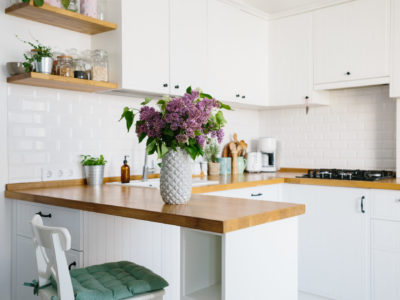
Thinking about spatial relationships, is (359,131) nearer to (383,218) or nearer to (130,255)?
(383,218)

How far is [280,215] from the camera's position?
1637 millimetres

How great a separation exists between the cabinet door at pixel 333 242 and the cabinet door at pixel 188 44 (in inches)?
47.7

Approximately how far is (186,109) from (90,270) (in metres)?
0.79

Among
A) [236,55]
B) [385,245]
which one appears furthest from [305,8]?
[385,245]

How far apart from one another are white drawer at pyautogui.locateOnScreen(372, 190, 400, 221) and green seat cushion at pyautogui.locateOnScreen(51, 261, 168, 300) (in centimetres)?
189

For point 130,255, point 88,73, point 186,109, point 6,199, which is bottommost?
point 130,255

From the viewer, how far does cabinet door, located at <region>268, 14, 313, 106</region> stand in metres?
3.75

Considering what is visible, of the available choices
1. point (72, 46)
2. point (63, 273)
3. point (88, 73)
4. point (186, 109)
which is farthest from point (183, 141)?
point (72, 46)

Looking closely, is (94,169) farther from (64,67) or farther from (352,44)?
(352,44)

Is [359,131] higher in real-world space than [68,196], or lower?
higher

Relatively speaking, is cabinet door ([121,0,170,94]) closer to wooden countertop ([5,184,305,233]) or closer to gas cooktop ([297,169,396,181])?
wooden countertop ([5,184,305,233])

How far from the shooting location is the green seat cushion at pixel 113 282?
A: 59.6 inches

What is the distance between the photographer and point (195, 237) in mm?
1690

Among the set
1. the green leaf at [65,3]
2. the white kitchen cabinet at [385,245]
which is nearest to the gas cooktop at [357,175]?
the white kitchen cabinet at [385,245]
